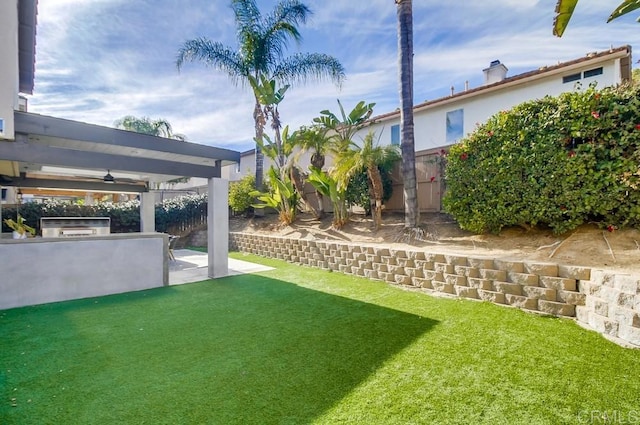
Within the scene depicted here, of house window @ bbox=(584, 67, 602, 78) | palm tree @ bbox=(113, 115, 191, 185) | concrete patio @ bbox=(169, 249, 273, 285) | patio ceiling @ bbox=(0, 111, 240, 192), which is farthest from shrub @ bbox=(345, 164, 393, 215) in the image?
palm tree @ bbox=(113, 115, 191, 185)

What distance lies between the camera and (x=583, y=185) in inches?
236

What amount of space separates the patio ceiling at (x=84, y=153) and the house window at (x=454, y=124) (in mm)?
11546

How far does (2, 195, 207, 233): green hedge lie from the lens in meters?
13.7

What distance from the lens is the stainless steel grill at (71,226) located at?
32.9 feet

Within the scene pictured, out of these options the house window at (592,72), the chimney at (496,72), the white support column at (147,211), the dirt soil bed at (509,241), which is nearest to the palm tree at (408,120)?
the dirt soil bed at (509,241)

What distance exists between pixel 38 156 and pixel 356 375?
23.8ft

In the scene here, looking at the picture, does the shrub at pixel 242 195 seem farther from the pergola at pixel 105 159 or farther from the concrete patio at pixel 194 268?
the pergola at pixel 105 159

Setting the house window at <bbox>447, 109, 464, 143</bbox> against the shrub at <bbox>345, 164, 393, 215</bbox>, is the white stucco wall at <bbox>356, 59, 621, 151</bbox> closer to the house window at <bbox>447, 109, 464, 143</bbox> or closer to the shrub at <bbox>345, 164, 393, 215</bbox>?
the house window at <bbox>447, 109, 464, 143</bbox>

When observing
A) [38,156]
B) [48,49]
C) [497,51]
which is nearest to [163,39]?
[48,49]

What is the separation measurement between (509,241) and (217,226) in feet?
25.5

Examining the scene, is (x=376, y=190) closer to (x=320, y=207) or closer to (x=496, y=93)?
(x=320, y=207)

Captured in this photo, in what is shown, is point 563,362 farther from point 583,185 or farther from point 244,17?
point 244,17

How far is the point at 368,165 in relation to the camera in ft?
30.7

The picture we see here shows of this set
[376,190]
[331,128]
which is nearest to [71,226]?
[331,128]
